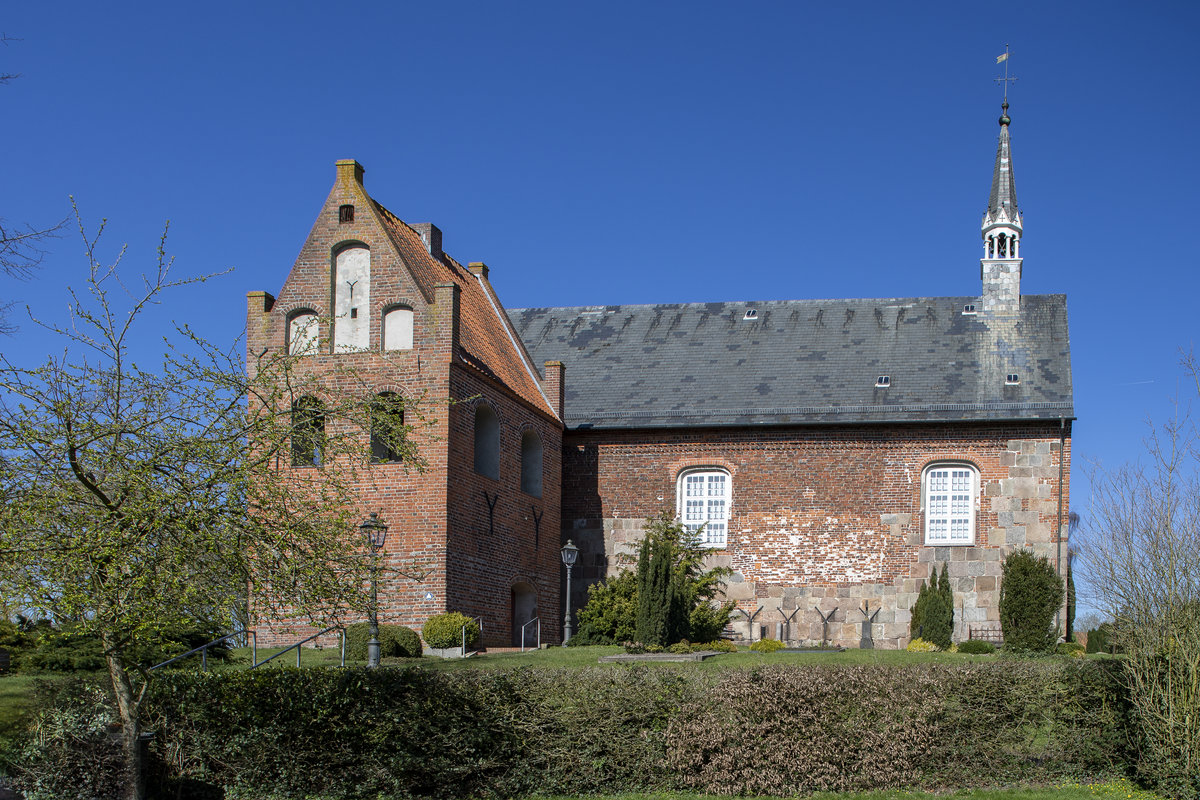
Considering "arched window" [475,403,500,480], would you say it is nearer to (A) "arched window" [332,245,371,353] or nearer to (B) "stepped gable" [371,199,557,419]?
(B) "stepped gable" [371,199,557,419]

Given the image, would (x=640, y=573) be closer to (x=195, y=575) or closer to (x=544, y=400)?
(x=544, y=400)

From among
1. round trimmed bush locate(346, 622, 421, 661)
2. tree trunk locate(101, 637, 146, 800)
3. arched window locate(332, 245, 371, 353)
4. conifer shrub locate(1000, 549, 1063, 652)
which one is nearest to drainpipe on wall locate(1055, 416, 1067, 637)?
conifer shrub locate(1000, 549, 1063, 652)

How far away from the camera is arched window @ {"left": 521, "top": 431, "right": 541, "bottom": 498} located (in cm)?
2702

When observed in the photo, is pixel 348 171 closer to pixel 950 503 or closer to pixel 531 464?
pixel 531 464

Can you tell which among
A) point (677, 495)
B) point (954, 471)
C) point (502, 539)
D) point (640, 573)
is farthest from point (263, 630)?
point (954, 471)

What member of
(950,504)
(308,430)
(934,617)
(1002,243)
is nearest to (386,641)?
(308,430)

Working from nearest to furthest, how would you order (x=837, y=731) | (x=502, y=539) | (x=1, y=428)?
(x=1, y=428) → (x=837, y=731) → (x=502, y=539)

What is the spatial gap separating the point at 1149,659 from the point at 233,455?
10.2m

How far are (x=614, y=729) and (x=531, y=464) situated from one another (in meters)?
13.9

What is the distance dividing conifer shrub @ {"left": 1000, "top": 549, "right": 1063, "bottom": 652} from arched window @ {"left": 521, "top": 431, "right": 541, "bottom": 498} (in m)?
10.3

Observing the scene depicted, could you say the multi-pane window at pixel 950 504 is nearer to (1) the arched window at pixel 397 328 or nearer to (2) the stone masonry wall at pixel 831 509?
(2) the stone masonry wall at pixel 831 509

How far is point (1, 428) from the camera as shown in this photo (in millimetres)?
10594

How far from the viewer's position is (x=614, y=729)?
13.6m

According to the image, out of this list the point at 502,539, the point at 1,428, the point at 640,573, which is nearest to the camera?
the point at 1,428
